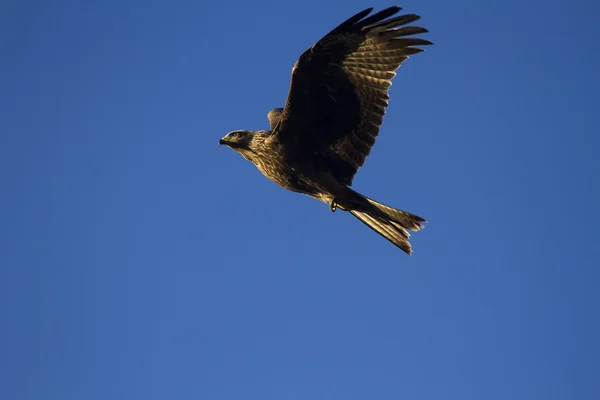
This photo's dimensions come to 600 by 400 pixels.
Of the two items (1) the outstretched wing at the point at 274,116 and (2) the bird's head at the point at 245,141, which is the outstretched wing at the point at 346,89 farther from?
(1) the outstretched wing at the point at 274,116

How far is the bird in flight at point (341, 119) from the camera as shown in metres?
11.6

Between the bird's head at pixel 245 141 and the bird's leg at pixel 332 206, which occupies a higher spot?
the bird's head at pixel 245 141

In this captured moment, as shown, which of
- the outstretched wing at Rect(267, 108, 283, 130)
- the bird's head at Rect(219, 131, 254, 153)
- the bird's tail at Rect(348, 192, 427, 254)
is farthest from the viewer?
the outstretched wing at Rect(267, 108, 283, 130)

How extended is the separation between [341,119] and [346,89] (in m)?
0.35

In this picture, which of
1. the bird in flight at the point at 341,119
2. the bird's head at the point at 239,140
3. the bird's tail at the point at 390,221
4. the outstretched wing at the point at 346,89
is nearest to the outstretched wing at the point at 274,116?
the bird's head at the point at 239,140

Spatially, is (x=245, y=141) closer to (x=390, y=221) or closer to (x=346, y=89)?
(x=346, y=89)

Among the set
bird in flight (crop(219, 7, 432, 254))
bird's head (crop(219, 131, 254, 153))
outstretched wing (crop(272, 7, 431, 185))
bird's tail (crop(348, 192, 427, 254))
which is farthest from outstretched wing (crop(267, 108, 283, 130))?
bird's tail (crop(348, 192, 427, 254))

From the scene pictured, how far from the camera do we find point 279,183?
487 inches

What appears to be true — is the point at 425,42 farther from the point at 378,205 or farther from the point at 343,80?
the point at 378,205

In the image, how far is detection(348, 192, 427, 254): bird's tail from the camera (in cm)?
1189

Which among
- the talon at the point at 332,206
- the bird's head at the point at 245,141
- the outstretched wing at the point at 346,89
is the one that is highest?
the outstretched wing at the point at 346,89

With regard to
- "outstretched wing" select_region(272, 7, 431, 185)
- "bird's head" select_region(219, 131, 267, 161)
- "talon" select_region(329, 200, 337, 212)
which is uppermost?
"outstretched wing" select_region(272, 7, 431, 185)

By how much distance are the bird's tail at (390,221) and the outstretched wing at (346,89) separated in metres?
0.43

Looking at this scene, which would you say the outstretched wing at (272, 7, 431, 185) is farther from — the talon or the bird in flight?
the talon
